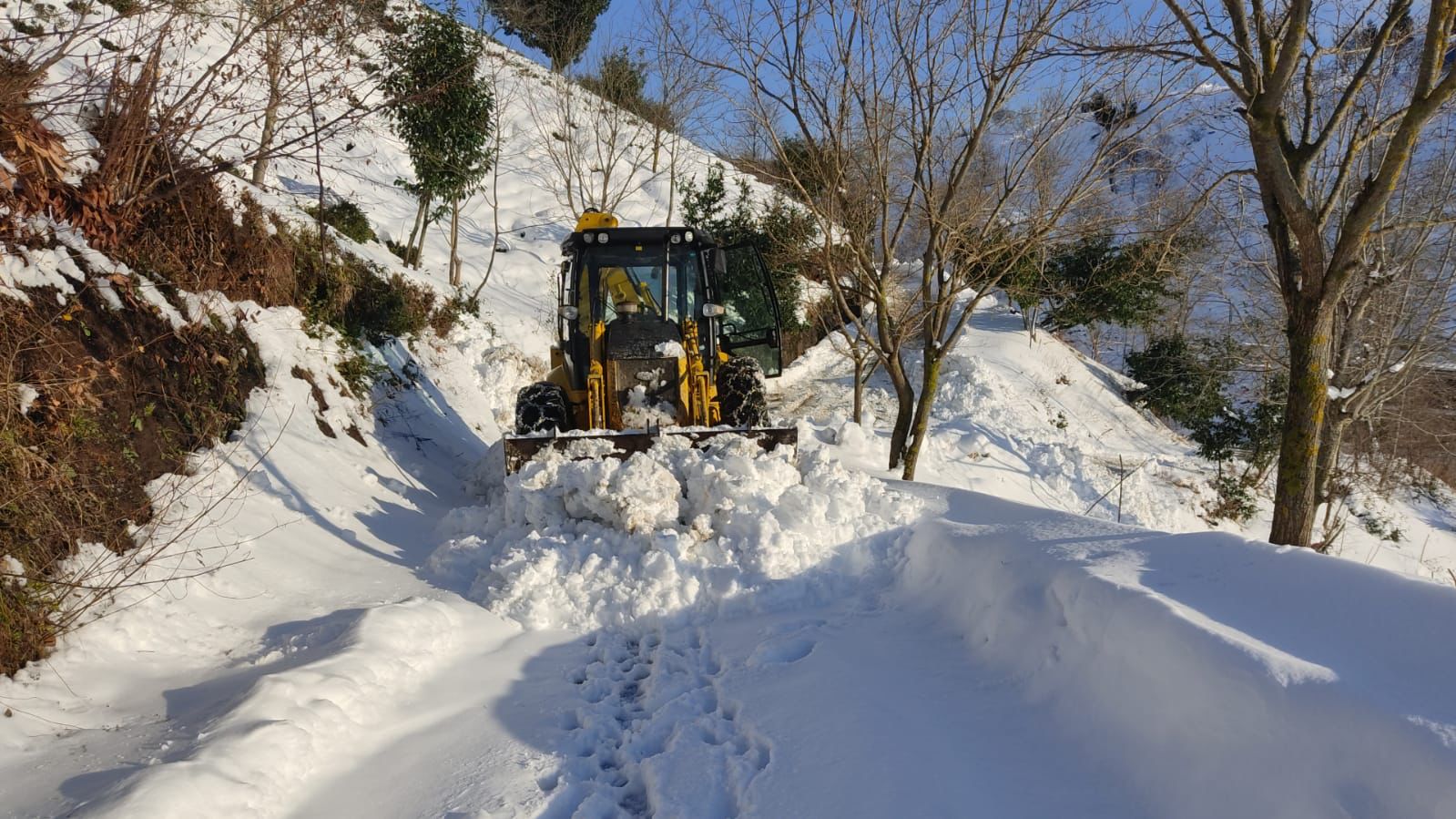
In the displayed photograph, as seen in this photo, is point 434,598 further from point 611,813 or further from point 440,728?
point 611,813

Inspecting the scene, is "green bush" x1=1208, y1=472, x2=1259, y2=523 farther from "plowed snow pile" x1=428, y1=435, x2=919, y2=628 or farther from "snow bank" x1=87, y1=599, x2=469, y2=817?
"snow bank" x1=87, y1=599, x2=469, y2=817

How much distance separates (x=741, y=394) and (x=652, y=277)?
1.44 metres

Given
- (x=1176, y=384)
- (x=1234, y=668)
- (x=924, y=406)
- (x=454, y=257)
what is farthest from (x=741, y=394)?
(x=1176, y=384)

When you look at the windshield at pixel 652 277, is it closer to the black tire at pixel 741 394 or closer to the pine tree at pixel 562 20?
the black tire at pixel 741 394

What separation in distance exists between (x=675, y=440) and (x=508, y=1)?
22.3m

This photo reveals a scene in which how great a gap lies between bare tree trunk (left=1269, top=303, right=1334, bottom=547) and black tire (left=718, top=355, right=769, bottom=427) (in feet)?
13.4

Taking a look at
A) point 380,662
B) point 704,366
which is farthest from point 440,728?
point 704,366

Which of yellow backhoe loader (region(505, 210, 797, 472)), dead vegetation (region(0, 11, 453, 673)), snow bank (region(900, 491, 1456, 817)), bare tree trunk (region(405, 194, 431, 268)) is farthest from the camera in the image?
bare tree trunk (region(405, 194, 431, 268))

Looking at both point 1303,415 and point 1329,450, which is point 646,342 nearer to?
point 1303,415

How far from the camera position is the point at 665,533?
5.63 meters

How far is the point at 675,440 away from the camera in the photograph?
6398 mm

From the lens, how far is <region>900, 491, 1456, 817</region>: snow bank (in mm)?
2240

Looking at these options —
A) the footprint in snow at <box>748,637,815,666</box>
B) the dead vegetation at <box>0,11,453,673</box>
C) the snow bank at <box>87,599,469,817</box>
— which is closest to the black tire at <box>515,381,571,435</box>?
the dead vegetation at <box>0,11,453,673</box>

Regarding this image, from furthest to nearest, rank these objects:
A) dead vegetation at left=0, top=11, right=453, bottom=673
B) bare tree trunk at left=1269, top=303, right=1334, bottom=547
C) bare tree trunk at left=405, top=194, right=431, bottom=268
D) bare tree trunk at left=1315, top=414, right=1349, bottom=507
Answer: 1. bare tree trunk at left=405, top=194, right=431, bottom=268
2. bare tree trunk at left=1315, top=414, right=1349, bottom=507
3. bare tree trunk at left=1269, top=303, right=1334, bottom=547
4. dead vegetation at left=0, top=11, right=453, bottom=673
